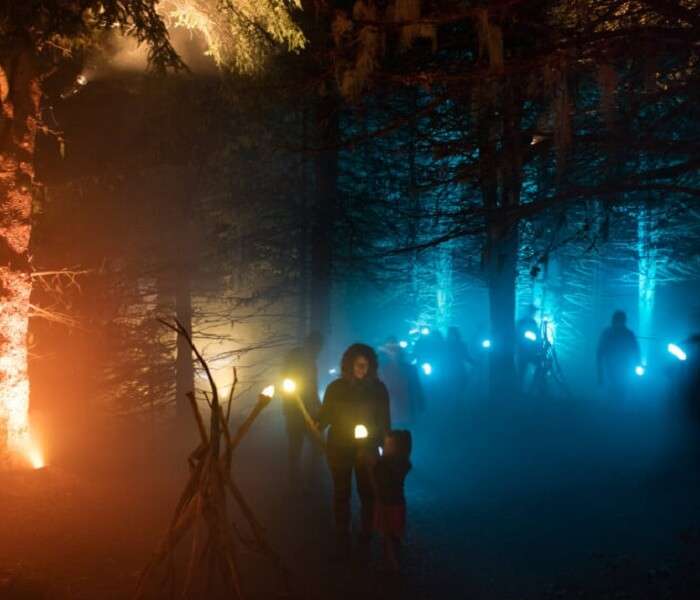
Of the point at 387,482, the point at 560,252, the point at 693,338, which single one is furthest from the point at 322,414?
the point at 560,252

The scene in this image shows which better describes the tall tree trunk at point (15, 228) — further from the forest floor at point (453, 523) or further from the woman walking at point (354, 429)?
the woman walking at point (354, 429)

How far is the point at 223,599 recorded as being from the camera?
17.7 feet

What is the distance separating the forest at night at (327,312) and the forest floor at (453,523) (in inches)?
1.6

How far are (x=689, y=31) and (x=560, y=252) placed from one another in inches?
764

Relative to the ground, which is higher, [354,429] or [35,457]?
[354,429]

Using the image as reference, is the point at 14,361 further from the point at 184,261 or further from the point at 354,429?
the point at 184,261

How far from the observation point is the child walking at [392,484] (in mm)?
6223

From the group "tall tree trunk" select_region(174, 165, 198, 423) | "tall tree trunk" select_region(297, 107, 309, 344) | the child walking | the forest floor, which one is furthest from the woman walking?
"tall tree trunk" select_region(174, 165, 198, 423)

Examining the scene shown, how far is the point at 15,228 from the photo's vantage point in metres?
7.85

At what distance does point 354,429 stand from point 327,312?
7.11 meters

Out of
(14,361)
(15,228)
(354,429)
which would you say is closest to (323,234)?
(15,228)

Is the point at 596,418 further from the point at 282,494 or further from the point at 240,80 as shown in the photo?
the point at 240,80

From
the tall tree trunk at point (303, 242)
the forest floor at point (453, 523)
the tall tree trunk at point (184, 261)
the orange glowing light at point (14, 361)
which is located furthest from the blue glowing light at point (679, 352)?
the orange glowing light at point (14, 361)

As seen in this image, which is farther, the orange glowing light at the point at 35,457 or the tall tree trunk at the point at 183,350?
the tall tree trunk at the point at 183,350
